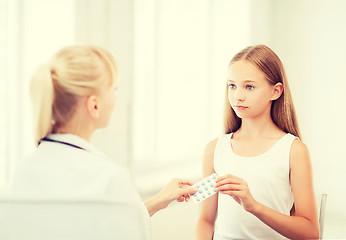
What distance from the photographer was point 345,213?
217cm

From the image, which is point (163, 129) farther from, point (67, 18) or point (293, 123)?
point (293, 123)

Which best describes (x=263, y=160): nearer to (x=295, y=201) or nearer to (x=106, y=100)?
(x=295, y=201)

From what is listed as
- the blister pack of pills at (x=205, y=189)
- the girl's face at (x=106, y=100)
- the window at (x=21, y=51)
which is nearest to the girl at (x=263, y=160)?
the blister pack of pills at (x=205, y=189)

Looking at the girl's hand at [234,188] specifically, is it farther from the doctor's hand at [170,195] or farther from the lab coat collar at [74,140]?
the lab coat collar at [74,140]

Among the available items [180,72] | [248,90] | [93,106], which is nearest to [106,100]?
[93,106]

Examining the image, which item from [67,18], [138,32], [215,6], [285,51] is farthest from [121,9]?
[285,51]

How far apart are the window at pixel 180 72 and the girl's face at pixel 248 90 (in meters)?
0.62

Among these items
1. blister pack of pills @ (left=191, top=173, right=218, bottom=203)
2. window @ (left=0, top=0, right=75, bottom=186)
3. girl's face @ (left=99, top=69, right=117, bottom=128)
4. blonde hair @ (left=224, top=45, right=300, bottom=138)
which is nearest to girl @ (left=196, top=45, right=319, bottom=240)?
blonde hair @ (left=224, top=45, right=300, bottom=138)

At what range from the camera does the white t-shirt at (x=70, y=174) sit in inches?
22.5

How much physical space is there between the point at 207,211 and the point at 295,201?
0.22 m

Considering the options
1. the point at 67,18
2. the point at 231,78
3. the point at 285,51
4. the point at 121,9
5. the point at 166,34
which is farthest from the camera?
the point at 285,51

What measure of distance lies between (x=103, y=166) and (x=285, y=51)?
2.13 m

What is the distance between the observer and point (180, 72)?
79.1 inches

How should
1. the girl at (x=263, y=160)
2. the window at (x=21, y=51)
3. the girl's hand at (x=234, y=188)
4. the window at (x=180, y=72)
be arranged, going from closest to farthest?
the girl's hand at (x=234, y=188) < the girl at (x=263, y=160) < the window at (x=21, y=51) < the window at (x=180, y=72)
